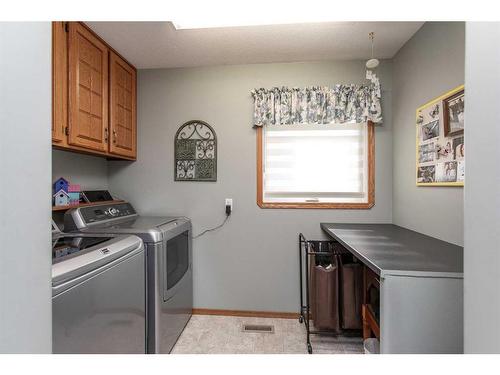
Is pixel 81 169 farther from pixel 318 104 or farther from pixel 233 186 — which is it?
pixel 318 104

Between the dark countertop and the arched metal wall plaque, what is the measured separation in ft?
4.05

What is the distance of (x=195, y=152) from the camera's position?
229cm

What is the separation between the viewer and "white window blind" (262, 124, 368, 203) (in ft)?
7.26

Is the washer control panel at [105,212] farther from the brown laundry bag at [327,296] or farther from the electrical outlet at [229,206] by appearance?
the brown laundry bag at [327,296]

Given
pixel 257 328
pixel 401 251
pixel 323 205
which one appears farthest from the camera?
pixel 323 205

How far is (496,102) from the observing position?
0.42 metres

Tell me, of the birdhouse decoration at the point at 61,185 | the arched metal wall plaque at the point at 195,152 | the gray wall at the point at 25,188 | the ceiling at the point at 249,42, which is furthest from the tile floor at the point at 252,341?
the ceiling at the point at 249,42

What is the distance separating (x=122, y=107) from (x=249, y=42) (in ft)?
4.10

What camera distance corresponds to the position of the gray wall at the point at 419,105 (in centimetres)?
140

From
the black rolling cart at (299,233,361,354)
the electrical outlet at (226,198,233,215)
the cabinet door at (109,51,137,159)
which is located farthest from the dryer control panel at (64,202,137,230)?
the black rolling cart at (299,233,361,354)

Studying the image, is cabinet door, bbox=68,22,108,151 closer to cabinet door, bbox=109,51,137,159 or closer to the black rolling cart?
cabinet door, bbox=109,51,137,159

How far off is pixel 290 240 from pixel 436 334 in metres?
1.32

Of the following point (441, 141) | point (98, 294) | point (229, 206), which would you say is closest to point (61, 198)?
point (98, 294)

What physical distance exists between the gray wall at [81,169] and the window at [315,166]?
157 cm
